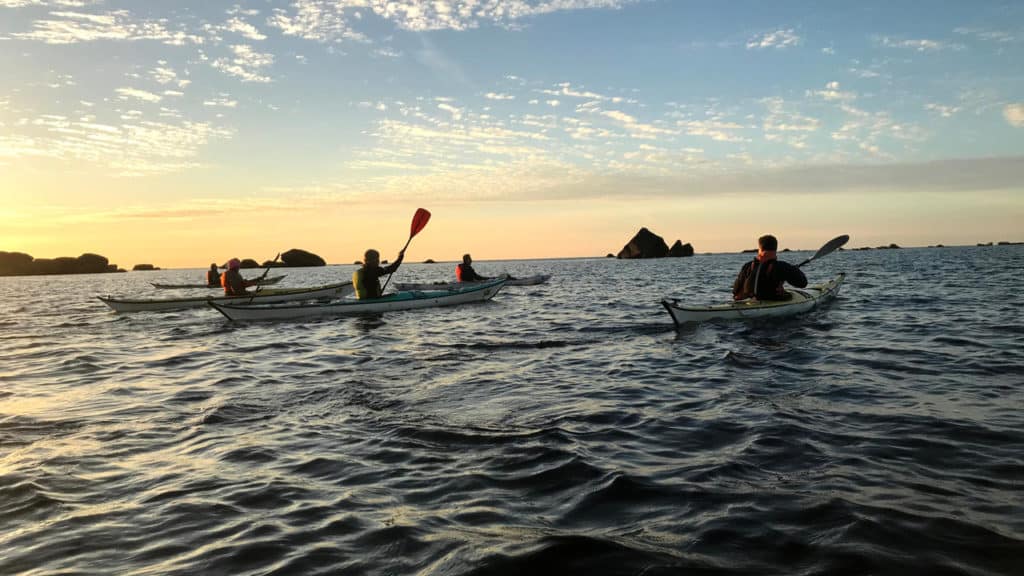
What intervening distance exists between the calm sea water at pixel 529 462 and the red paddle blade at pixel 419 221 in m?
9.13

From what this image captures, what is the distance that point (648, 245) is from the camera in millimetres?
124125

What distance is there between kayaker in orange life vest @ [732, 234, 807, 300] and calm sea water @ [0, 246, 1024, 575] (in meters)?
3.08

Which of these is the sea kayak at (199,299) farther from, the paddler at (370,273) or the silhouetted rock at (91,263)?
the silhouetted rock at (91,263)

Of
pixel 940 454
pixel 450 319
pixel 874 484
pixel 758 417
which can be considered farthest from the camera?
pixel 450 319

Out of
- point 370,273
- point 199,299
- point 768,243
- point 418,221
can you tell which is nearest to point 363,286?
point 370,273

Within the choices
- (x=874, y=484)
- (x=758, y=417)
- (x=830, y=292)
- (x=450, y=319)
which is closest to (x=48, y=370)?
(x=450, y=319)

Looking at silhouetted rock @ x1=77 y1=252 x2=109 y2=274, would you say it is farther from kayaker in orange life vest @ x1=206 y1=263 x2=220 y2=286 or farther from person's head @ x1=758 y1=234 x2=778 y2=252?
person's head @ x1=758 y1=234 x2=778 y2=252

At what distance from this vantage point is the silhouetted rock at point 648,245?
123531 millimetres

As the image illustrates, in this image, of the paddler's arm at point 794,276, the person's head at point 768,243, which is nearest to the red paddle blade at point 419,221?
the person's head at point 768,243

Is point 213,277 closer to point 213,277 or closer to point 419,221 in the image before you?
point 213,277

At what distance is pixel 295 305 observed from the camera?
1803cm

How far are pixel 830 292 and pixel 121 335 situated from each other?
2033cm

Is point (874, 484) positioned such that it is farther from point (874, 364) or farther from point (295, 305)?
point (295, 305)

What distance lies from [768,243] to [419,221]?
436 inches
